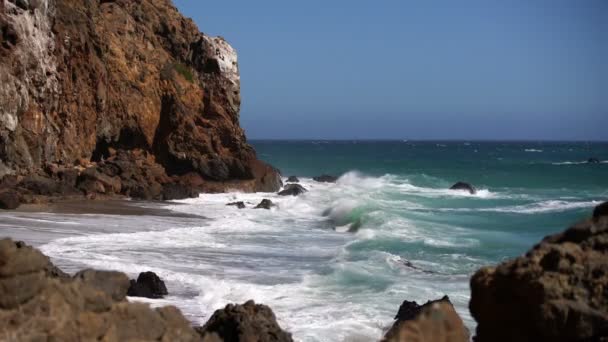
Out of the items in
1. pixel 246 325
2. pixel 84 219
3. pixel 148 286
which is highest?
pixel 246 325

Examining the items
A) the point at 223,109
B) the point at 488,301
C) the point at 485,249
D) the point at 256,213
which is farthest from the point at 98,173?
the point at 488,301

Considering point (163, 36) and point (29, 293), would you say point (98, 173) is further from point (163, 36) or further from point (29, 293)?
point (29, 293)

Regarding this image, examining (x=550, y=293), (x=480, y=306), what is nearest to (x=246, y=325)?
(x=480, y=306)

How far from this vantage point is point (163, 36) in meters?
45.5

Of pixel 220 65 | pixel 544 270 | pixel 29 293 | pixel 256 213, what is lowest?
pixel 256 213

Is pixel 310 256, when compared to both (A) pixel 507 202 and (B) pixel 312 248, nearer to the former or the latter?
(B) pixel 312 248

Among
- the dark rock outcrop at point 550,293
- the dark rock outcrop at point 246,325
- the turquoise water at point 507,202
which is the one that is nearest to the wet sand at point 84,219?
the turquoise water at point 507,202

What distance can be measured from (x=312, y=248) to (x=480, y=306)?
18.6 metres

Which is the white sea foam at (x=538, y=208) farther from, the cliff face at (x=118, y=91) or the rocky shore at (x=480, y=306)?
the rocky shore at (x=480, y=306)

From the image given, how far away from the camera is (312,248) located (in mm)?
23703

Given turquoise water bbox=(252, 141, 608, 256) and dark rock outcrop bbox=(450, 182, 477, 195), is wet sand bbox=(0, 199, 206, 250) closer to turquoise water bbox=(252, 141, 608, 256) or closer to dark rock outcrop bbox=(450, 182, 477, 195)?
turquoise water bbox=(252, 141, 608, 256)

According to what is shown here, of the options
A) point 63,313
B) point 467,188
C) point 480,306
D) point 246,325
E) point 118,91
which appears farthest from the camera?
point 467,188

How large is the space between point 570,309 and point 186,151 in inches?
1481

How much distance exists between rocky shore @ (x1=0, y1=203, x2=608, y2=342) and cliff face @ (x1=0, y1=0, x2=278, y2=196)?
25.8 meters
